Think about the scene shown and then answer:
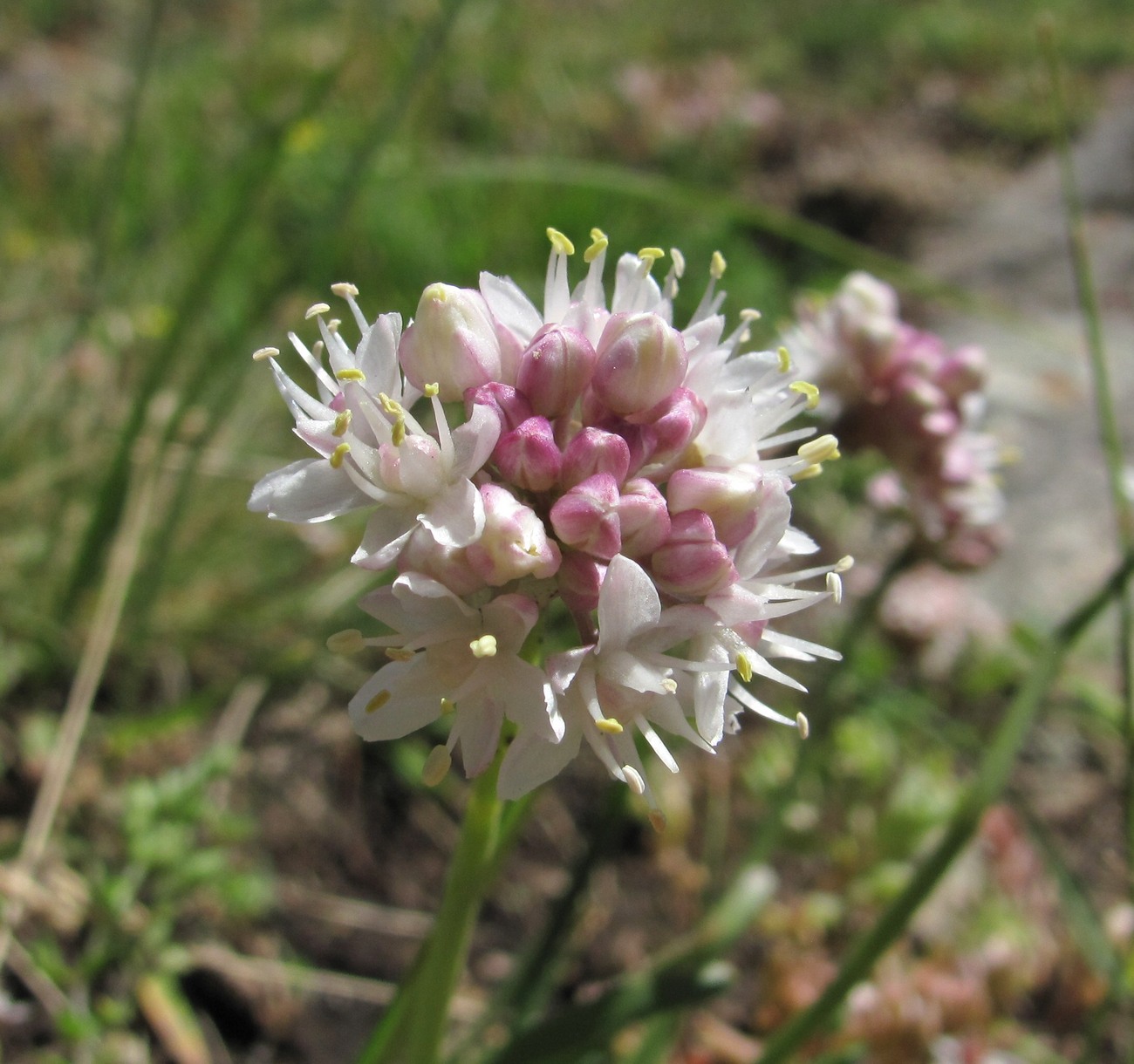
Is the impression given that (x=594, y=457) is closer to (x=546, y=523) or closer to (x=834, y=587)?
(x=546, y=523)

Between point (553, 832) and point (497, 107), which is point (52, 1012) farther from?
point (497, 107)

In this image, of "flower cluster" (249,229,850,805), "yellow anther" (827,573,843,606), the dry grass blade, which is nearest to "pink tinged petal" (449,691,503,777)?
"flower cluster" (249,229,850,805)

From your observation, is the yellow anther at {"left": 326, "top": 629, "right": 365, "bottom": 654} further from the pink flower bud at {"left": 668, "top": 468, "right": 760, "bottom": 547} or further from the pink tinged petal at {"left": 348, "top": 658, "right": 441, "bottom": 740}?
the pink flower bud at {"left": 668, "top": 468, "right": 760, "bottom": 547}

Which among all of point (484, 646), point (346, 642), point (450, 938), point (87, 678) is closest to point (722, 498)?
point (484, 646)

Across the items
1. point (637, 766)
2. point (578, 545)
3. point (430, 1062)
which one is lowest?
point (430, 1062)

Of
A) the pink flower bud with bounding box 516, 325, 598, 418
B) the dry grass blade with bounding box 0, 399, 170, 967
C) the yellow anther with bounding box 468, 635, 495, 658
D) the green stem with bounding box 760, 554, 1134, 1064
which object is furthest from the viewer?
the dry grass blade with bounding box 0, 399, 170, 967

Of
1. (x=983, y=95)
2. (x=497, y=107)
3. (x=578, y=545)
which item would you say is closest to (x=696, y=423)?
(x=578, y=545)

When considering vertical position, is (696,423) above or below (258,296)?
above

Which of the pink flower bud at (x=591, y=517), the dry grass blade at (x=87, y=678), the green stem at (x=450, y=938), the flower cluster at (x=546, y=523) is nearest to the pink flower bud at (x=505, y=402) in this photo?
the flower cluster at (x=546, y=523)
